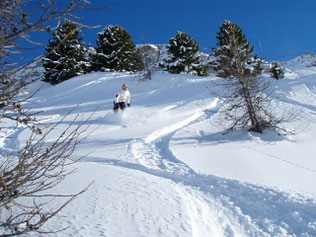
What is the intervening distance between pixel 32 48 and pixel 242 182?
421cm

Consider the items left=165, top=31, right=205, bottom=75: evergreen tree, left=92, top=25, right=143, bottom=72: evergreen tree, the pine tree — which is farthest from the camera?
left=92, top=25, right=143, bottom=72: evergreen tree

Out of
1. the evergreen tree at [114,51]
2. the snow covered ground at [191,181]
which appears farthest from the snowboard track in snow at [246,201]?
the evergreen tree at [114,51]

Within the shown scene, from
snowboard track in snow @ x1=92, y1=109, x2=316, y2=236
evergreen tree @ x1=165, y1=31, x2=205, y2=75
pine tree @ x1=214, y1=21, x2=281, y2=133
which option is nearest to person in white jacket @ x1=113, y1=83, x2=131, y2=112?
pine tree @ x1=214, y1=21, x2=281, y2=133

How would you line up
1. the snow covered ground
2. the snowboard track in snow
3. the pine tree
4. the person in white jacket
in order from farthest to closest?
the person in white jacket, the pine tree, the snowboard track in snow, the snow covered ground

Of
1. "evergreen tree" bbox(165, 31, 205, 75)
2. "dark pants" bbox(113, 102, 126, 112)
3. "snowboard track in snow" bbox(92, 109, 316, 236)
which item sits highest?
"evergreen tree" bbox(165, 31, 205, 75)

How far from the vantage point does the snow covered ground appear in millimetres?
3184

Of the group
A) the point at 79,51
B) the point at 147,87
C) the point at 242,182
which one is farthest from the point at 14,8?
the point at 79,51

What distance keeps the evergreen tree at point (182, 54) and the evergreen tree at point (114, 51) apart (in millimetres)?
3992

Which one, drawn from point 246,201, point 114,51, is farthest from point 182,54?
point 246,201

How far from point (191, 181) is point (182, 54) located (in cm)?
2286

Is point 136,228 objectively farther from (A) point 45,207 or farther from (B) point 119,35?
(B) point 119,35

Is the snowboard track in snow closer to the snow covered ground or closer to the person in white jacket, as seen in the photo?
the snow covered ground

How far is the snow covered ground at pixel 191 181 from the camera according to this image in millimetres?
3184

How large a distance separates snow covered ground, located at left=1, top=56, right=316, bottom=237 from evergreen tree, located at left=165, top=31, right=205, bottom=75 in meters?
16.3
